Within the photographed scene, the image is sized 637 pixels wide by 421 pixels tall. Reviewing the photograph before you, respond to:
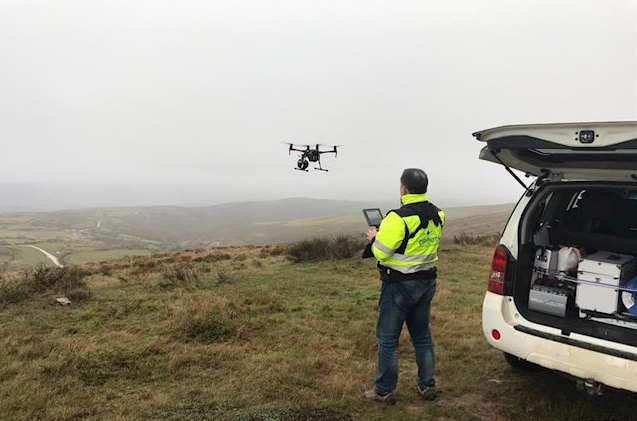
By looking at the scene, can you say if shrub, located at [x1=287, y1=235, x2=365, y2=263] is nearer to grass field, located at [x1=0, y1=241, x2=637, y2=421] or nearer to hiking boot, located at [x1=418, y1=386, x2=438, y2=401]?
grass field, located at [x1=0, y1=241, x2=637, y2=421]

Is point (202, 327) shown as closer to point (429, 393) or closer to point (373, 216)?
point (373, 216)

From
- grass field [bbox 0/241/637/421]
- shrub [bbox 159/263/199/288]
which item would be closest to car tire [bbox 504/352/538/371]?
grass field [bbox 0/241/637/421]

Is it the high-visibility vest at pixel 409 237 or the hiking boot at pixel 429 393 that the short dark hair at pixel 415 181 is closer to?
the high-visibility vest at pixel 409 237

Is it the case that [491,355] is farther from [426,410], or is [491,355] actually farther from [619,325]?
[619,325]

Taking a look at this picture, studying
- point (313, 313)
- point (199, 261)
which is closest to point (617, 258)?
point (313, 313)

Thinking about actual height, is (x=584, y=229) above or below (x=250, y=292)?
above

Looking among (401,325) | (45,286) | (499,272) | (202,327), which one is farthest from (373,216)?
(45,286)
